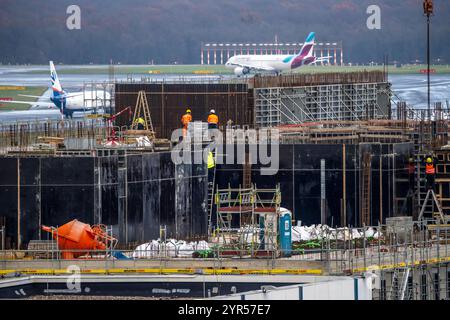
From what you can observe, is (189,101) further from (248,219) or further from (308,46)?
(308,46)

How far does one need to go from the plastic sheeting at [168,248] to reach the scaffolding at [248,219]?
0.68m

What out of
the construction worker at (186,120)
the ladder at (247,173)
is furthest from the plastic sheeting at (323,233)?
the construction worker at (186,120)

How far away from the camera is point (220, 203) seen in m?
46.7

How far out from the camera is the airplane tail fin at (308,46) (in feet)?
383

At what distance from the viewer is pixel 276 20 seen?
118m

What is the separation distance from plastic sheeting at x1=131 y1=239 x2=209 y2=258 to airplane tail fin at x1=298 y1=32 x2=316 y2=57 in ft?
237

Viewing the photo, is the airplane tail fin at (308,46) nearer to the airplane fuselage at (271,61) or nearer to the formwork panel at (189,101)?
the airplane fuselage at (271,61)

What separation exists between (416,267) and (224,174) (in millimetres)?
9758

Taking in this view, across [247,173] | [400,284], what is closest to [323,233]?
[247,173]

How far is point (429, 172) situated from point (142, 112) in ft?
38.3

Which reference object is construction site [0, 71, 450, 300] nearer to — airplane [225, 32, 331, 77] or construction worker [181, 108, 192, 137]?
construction worker [181, 108, 192, 137]

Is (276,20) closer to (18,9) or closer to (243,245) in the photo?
(18,9)
